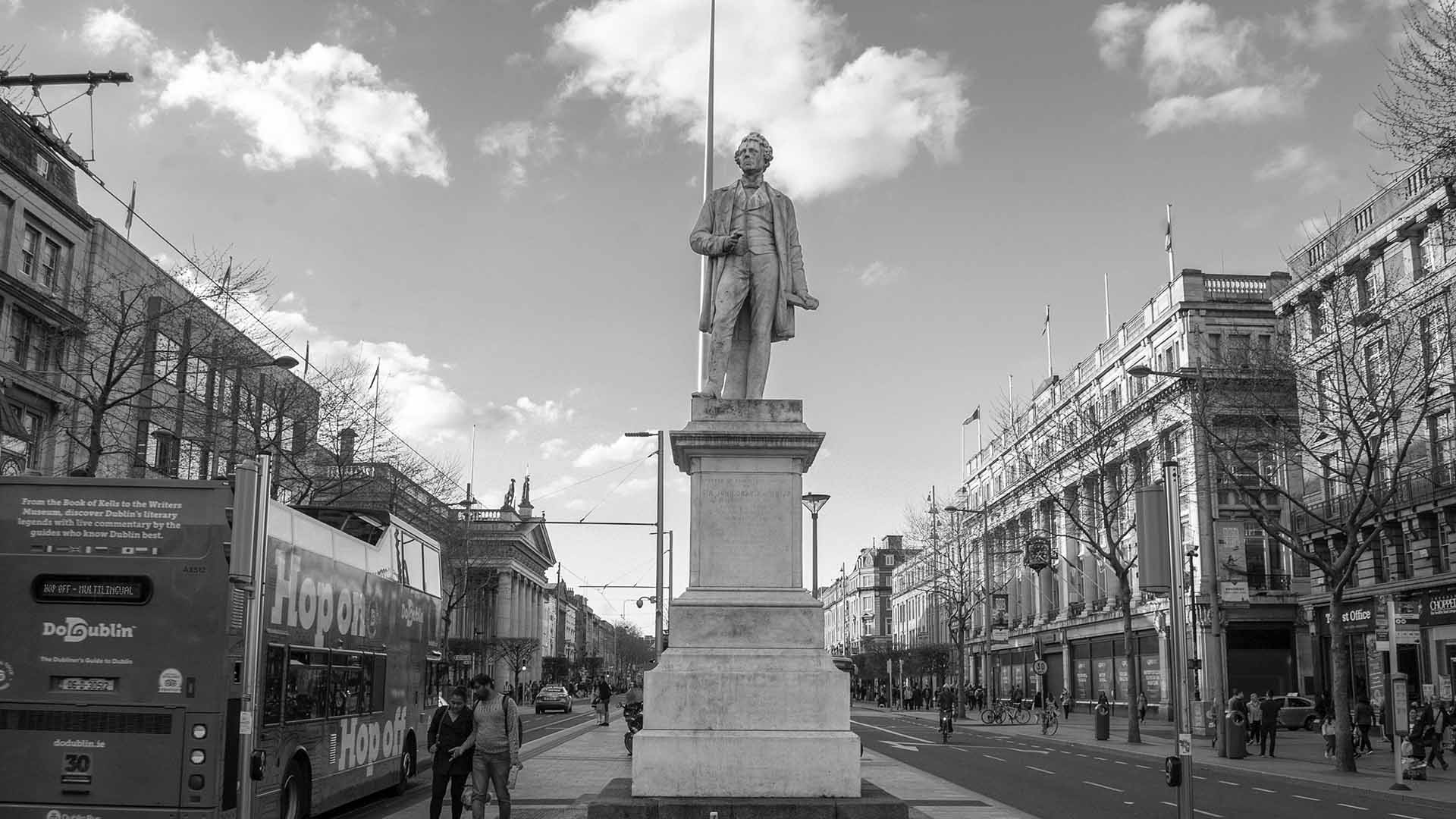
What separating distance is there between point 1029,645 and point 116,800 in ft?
258

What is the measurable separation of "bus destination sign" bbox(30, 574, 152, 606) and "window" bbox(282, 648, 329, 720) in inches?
107

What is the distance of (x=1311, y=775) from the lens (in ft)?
89.6

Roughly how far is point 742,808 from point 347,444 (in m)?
34.1

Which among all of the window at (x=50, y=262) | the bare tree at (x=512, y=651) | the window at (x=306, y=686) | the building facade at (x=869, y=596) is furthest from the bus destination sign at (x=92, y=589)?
the building facade at (x=869, y=596)

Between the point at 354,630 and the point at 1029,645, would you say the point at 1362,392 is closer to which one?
the point at 354,630

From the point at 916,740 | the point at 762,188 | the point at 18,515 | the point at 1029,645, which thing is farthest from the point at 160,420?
the point at 1029,645

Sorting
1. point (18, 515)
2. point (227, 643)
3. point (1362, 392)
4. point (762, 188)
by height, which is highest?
point (1362, 392)

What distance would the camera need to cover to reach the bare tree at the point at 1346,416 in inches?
1093

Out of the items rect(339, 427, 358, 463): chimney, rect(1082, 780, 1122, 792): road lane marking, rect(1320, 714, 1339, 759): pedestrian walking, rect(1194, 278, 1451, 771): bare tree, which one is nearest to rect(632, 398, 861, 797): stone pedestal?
rect(1082, 780, 1122, 792): road lane marking

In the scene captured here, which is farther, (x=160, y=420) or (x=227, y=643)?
(x=160, y=420)

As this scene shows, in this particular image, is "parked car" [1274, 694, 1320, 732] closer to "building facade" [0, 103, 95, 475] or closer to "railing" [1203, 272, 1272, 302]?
"railing" [1203, 272, 1272, 302]

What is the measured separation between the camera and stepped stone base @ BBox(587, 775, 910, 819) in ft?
31.7

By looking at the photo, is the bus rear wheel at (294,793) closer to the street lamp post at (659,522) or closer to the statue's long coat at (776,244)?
the statue's long coat at (776,244)

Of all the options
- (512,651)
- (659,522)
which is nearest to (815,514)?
(659,522)
